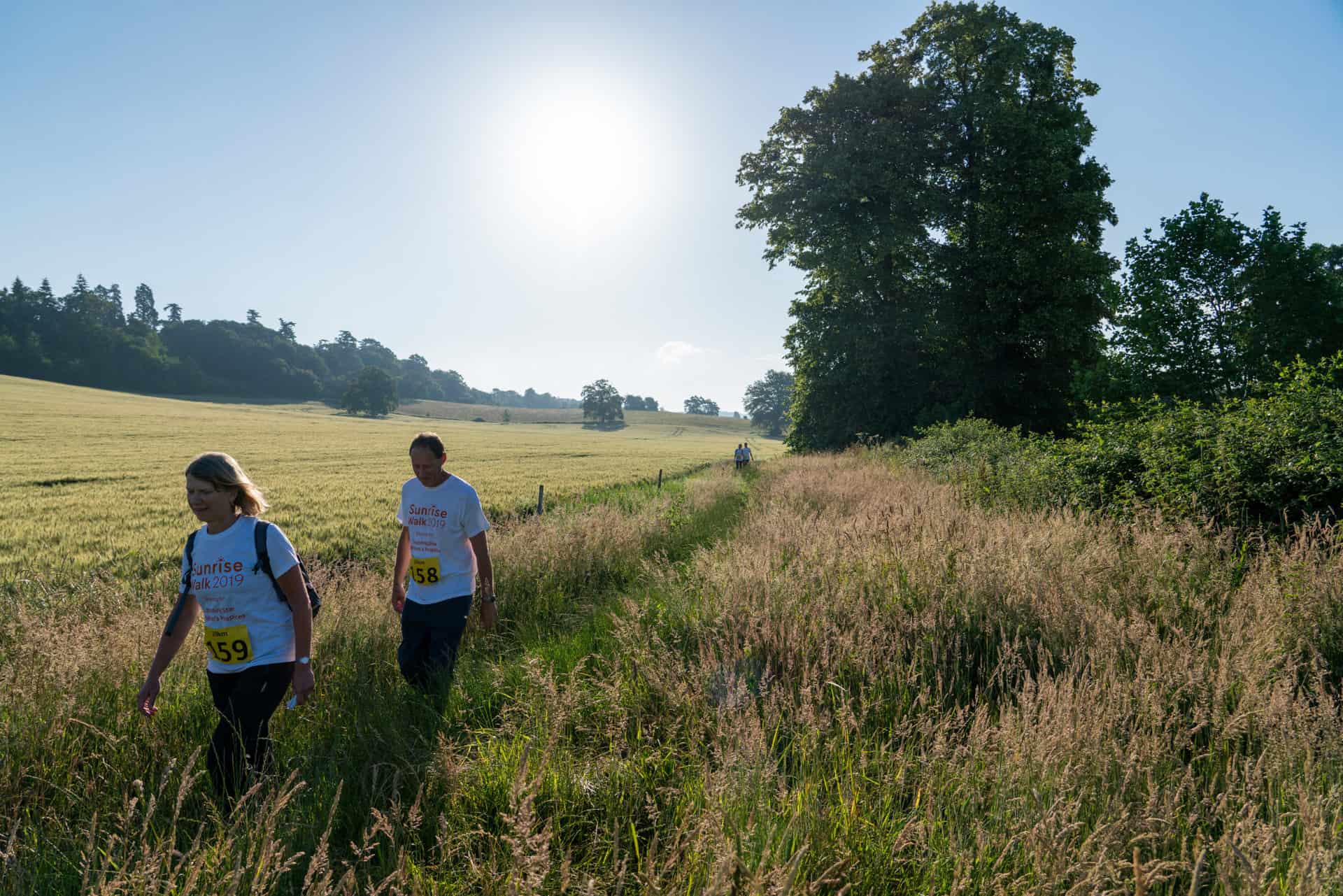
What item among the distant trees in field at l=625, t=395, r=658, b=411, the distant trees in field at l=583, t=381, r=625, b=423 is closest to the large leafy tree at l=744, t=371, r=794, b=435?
the distant trees in field at l=583, t=381, r=625, b=423

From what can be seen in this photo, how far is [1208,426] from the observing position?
637cm

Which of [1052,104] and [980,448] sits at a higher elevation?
[1052,104]

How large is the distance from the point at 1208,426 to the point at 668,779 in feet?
23.9

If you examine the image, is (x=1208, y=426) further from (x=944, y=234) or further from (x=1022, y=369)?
(x=944, y=234)

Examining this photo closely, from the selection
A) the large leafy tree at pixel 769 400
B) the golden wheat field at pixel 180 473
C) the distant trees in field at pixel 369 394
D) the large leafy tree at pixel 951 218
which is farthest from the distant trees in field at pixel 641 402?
the large leafy tree at pixel 951 218

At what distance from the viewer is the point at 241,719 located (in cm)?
299

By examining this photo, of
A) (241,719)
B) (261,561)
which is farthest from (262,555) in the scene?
(241,719)

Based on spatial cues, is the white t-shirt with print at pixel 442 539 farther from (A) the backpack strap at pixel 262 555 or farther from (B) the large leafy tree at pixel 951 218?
(B) the large leafy tree at pixel 951 218

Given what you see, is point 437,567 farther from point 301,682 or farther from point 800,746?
point 800,746

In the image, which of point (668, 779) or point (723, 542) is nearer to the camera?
point (668, 779)

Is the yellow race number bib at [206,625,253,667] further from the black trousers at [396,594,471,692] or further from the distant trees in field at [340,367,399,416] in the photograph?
the distant trees in field at [340,367,399,416]

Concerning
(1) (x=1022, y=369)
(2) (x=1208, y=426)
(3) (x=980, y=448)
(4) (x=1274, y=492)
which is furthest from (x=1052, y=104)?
(4) (x=1274, y=492)

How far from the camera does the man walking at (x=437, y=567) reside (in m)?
4.20

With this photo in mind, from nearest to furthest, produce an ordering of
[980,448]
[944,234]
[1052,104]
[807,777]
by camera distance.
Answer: [807,777] → [980,448] → [1052,104] → [944,234]
